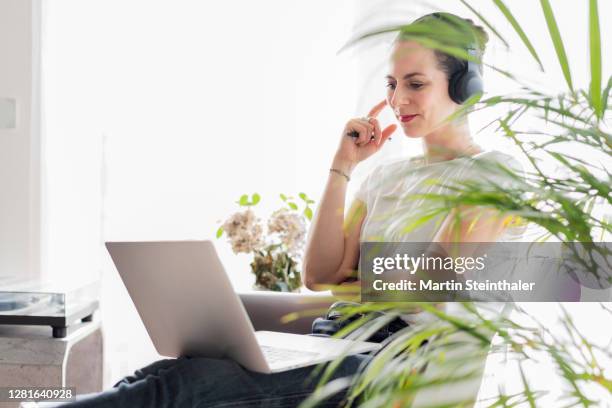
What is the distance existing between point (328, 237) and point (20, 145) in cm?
155

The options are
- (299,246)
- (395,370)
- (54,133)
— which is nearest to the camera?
(395,370)

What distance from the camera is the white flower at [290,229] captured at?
2566mm

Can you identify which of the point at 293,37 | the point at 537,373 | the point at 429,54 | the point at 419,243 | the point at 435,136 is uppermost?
the point at 293,37

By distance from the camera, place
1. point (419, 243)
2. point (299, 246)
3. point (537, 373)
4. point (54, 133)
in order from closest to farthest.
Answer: point (419, 243)
point (537, 373)
point (299, 246)
point (54, 133)

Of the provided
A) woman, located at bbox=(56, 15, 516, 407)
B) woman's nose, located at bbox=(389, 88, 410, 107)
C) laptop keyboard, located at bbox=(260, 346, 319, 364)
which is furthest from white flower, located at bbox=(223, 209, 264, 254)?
laptop keyboard, located at bbox=(260, 346, 319, 364)

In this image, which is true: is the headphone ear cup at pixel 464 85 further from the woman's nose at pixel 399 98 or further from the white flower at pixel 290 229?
the white flower at pixel 290 229

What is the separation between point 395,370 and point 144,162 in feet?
8.56

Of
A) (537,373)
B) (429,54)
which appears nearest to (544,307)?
(537,373)

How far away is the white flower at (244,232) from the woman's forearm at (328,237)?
0.68 meters

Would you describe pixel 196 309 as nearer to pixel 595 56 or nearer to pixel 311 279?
pixel 311 279

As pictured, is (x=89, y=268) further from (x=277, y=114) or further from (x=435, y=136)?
(x=435, y=136)

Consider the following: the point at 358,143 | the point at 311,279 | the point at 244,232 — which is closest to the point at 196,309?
the point at 311,279

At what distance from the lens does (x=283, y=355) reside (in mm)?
1471

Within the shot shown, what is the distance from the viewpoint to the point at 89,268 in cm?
296
